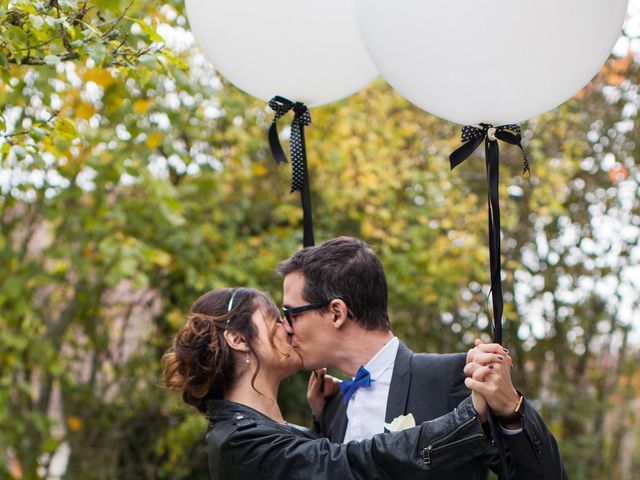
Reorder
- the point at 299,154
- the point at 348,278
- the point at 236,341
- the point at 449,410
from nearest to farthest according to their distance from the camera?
the point at 449,410 < the point at 348,278 < the point at 236,341 < the point at 299,154

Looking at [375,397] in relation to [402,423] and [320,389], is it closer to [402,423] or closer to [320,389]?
[402,423]

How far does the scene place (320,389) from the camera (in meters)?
2.77

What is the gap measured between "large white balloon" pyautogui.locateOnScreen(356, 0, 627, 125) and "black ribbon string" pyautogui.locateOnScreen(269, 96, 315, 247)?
55cm

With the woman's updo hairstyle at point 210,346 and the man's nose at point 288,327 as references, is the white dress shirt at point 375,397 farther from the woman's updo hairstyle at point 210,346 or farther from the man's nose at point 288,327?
the woman's updo hairstyle at point 210,346

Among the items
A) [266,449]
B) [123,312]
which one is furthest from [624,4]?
[123,312]

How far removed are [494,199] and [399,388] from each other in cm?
60

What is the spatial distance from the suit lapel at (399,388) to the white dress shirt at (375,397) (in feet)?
0.08

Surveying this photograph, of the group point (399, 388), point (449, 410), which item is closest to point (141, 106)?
point (399, 388)

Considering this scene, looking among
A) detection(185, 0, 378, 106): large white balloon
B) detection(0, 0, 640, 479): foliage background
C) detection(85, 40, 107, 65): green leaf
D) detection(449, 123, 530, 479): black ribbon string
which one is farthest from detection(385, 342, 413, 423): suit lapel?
detection(0, 0, 640, 479): foliage background

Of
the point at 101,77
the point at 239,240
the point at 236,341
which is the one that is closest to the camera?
the point at 236,341

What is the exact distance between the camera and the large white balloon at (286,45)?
2.50m

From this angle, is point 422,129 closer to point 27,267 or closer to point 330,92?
point 27,267

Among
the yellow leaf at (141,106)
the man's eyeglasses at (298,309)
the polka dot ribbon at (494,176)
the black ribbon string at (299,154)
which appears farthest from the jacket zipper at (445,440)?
the yellow leaf at (141,106)

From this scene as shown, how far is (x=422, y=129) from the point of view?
720 cm
